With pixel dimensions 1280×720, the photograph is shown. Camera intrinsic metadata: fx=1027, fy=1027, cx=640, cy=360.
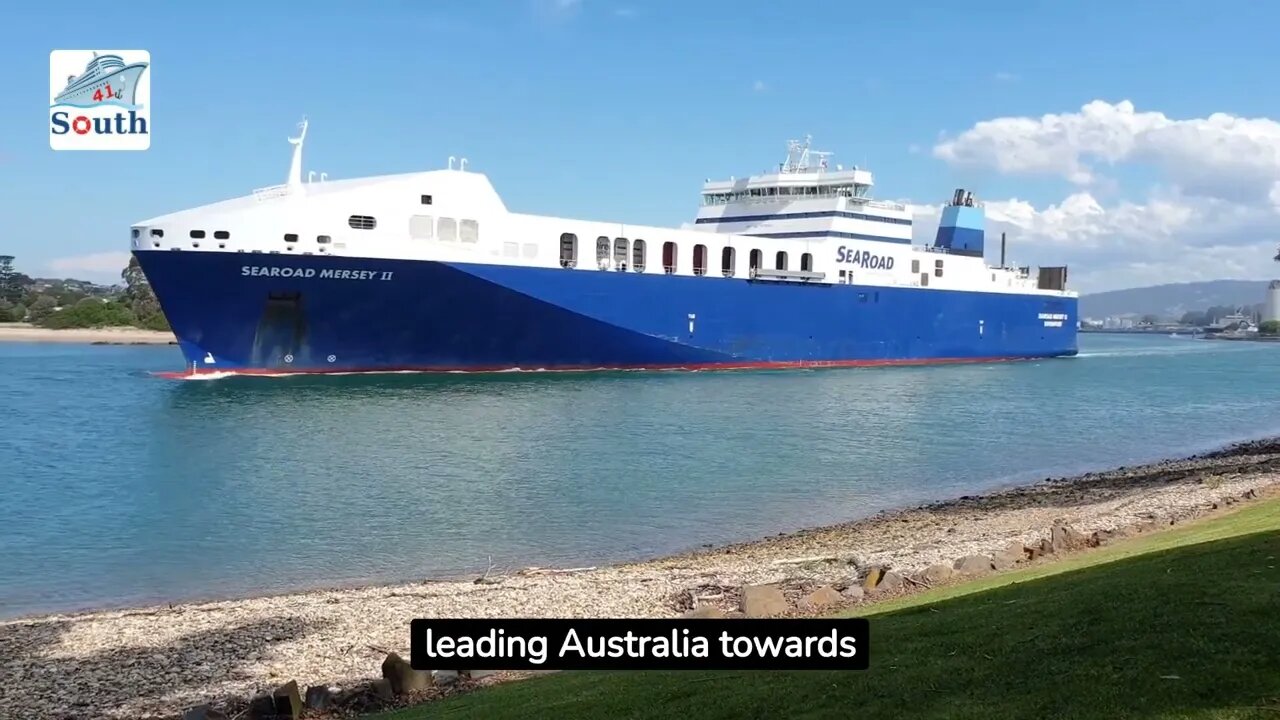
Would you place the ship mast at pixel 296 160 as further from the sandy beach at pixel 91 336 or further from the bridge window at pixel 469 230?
the sandy beach at pixel 91 336

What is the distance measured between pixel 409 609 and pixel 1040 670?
6.25 m

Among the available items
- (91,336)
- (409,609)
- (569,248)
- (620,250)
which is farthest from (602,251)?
(91,336)

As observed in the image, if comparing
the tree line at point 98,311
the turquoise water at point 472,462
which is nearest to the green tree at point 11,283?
the tree line at point 98,311

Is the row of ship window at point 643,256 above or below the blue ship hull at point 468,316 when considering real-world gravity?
above

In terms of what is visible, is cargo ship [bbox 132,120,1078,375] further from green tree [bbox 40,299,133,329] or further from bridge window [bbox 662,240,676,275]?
green tree [bbox 40,299,133,329]

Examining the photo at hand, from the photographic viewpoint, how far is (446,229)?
30.0 m

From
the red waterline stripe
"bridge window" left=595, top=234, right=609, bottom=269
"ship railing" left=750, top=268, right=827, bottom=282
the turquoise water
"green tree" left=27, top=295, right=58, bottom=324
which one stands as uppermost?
"bridge window" left=595, top=234, right=609, bottom=269

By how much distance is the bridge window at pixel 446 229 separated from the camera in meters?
29.8

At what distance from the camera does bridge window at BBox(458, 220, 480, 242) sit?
98.7ft

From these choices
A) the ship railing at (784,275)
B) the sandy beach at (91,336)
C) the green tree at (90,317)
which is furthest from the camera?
the green tree at (90,317)

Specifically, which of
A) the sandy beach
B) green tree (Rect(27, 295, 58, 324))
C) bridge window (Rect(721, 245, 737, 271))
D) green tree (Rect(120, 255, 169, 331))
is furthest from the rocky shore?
green tree (Rect(27, 295, 58, 324))

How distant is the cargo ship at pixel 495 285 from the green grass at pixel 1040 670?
2426 centimetres

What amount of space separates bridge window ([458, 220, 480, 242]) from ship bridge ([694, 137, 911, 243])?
17616mm

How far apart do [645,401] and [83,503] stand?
15537 mm
